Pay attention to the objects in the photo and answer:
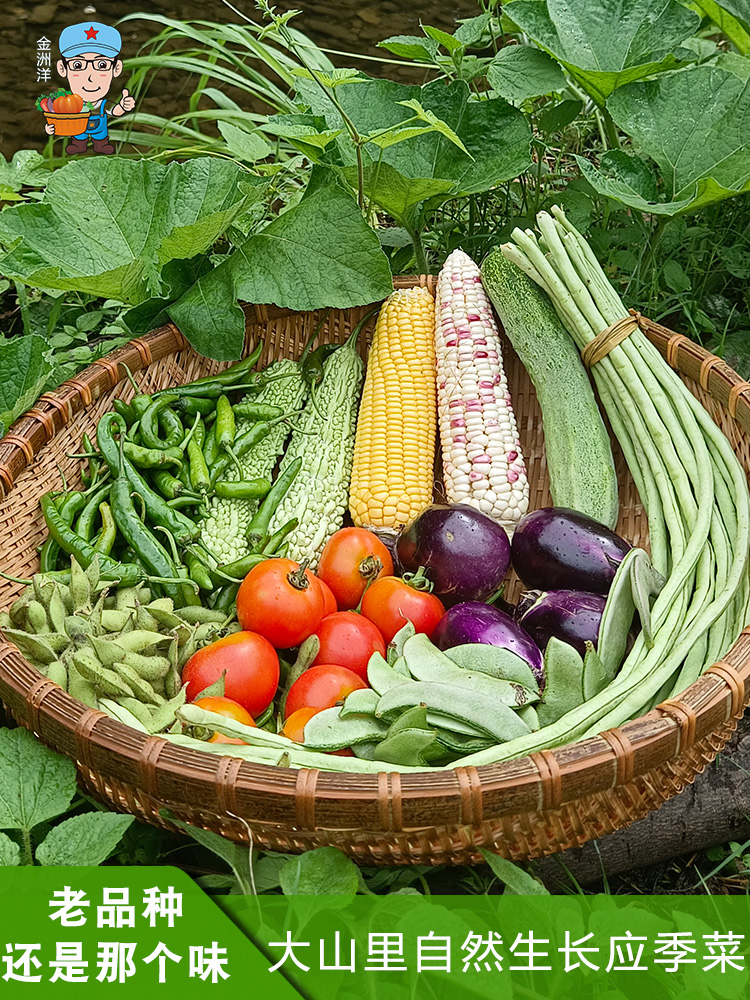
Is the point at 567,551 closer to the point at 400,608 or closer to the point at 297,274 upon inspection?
the point at 400,608

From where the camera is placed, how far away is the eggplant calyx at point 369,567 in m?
2.65

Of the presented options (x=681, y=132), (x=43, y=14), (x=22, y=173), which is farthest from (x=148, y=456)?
(x=43, y=14)

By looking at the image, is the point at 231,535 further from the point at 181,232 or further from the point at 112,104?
the point at 112,104

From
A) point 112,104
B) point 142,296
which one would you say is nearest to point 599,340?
point 142,296

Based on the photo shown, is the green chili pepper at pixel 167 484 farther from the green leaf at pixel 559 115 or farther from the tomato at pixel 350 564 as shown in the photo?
the green leaf at pixel 559 115

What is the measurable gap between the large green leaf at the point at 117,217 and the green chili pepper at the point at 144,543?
2.23ft

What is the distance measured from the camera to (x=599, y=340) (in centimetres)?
290

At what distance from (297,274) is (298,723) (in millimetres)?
1445

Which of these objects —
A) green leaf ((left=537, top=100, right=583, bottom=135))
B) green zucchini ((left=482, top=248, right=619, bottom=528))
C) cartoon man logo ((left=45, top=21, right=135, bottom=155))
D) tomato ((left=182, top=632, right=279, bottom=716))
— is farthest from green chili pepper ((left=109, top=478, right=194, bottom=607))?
cartoon man logo ((left=45, top=21, right=135, bottom=155))

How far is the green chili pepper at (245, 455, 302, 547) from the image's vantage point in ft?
9.04

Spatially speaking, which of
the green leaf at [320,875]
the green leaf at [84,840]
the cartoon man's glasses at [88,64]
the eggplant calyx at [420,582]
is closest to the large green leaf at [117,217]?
the eggplant calyx at [420,582]

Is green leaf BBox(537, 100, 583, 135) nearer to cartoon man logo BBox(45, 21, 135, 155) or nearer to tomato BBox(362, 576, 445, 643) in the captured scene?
tomato BBox(362, 576, 445, 643)

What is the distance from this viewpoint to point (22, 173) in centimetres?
383

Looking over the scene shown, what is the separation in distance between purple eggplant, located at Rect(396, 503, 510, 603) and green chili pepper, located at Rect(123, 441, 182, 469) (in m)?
0.71
